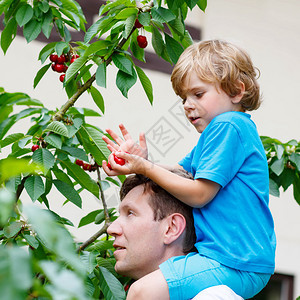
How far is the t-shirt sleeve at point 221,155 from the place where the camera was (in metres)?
1.49

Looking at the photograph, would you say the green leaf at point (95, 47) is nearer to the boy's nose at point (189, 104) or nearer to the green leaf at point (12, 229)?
the boy's nose at point (189, 104)

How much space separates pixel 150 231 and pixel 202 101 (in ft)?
1.33

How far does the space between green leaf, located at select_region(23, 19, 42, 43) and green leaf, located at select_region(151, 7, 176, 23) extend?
49 cm

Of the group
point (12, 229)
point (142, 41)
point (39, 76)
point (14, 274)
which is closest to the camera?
point (14, 274)

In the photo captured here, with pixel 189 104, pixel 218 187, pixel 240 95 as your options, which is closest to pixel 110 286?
pixel 218 187

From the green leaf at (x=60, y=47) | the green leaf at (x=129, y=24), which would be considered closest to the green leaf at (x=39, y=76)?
the green leaf at (x=60, y=47)

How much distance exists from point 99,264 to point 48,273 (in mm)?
1310

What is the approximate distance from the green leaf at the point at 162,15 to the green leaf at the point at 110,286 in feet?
2.62

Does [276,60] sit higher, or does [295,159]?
[295,159]

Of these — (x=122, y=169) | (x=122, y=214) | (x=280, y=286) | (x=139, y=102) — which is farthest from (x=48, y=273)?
(x=280, y=286)

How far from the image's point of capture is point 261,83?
4617 millimetres

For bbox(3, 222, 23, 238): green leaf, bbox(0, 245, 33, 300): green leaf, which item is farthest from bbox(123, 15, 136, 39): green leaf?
bbox(0, 245, 33, 300): green leaf

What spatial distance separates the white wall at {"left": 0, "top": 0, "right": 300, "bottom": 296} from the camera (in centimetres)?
373

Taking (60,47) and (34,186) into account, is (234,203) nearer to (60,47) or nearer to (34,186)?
(34,186)
